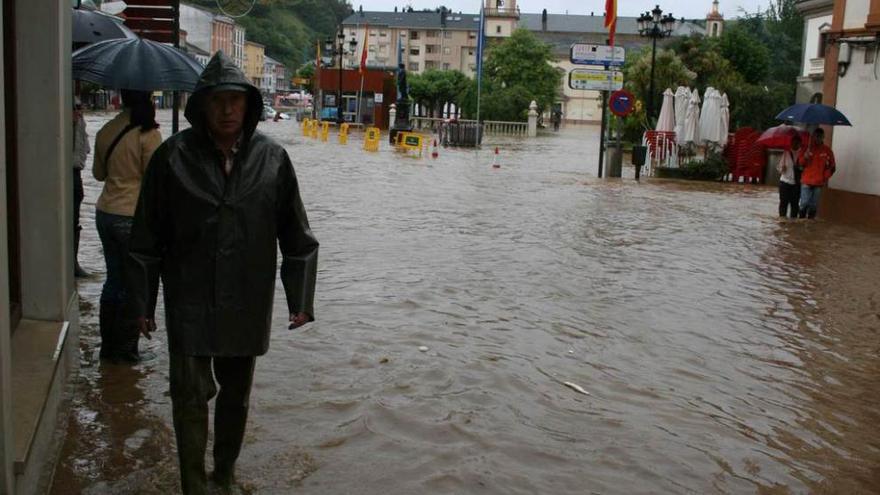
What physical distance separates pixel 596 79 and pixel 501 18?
385 ft

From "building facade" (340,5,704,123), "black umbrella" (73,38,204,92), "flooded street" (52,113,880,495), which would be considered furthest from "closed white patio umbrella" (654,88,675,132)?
"building facade" (340,5,704,123)

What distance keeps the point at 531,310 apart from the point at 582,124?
115 metres

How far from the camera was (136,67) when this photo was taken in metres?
6.12

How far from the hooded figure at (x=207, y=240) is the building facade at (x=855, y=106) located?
14.1 m

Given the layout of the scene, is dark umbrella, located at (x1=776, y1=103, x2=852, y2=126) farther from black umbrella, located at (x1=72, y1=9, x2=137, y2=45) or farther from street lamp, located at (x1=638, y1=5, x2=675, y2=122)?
street lamp, located at (x1=638, y1=5, x2=675, y2=122)

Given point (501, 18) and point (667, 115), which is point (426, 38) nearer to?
point (501, 18)

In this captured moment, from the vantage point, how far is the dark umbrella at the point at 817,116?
16.3 m

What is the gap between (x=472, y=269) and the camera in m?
10.7

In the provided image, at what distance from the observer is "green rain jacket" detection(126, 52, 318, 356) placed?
3941mm

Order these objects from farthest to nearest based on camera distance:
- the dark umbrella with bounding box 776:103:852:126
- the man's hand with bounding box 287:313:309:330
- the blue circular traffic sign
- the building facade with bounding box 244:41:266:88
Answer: the building facade with bounding box 244:41:266:88, the blue circular traffic sign, the dark umbrella with bounding box 776:103:852:126, the man's hand with bounding box 287:313:309:330

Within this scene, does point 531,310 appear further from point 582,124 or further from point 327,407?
point 582,124

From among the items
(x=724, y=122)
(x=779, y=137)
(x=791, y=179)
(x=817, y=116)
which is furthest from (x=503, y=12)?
(x=817, y=116)

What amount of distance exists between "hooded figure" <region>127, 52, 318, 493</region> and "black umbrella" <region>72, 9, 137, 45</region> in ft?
14.6

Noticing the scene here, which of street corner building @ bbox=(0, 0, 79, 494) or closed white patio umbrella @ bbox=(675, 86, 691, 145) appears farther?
closed white patio umbrella @ bbox=(675, 86, 691, 145)
